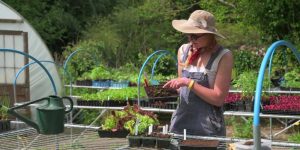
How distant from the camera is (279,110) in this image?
5.29m

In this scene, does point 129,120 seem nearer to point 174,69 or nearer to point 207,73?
point 207,73

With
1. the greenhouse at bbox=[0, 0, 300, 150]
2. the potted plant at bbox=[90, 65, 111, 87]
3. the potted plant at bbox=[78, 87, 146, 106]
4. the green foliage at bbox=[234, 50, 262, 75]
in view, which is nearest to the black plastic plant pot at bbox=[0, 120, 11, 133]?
the greenhouse at bbox=[0, 0, 300, 150]

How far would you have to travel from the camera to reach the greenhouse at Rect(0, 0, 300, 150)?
9.08 feet


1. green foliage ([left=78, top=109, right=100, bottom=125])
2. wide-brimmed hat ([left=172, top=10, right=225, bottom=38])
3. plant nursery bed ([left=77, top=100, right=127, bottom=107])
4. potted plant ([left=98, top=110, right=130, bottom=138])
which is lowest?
green foliage ([left=78, top=109, right=100, bottom=125])

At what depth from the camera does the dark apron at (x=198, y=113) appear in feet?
9.26

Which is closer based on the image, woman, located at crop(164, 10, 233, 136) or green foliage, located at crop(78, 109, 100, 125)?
woman, located at crop(164, 10, 233, 136)

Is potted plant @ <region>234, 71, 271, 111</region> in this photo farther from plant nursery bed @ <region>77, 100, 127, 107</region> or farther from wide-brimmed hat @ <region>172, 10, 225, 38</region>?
wide-brimmed hat @ <region>172, 10, 225, 38</region>

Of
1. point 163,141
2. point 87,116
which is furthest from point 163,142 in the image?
point 87,116

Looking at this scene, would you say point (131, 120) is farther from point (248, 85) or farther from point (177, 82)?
point (248, 85)

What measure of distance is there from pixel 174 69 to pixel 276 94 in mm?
4398

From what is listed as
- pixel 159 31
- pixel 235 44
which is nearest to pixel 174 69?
pixel 235 44

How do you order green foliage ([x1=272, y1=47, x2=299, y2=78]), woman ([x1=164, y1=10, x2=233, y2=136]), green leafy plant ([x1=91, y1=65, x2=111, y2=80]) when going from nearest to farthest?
woman ([x1=164, y1=10, x2=233, y2=136]) → green leafy plant ([x1=91, y1=65, x2=111, y2=80]) → green foliage ([x1=272, y1=47, x2=299, y2=78])

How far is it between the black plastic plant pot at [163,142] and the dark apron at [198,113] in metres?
0.17

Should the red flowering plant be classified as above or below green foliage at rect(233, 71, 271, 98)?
below
